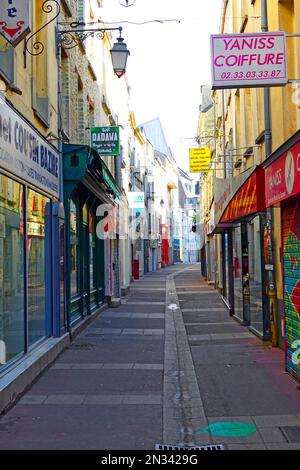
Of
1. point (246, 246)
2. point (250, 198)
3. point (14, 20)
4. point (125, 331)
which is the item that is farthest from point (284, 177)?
point (125, 331)

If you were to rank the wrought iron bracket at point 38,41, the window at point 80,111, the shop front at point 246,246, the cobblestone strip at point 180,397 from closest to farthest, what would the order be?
the cobblestone strip at point 180,397 → the wrought iron bracket at point 38,41 → the shop front at point 246,246 → the window at point 80,111

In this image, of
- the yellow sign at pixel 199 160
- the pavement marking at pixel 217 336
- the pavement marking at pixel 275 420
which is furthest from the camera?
the yellow sign at pixel 199 160

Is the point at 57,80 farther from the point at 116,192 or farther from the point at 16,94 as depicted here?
the point at 116,192

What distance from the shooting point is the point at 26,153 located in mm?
7926

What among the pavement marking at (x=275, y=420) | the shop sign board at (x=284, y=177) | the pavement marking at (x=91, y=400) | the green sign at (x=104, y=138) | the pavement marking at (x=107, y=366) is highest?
the green sign at (x=104, y=138)

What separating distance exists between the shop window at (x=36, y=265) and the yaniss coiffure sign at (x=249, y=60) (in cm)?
327

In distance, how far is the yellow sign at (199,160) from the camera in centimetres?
2150

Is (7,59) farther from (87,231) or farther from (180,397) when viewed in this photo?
(87,231)

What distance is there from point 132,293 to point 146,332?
1179 cm

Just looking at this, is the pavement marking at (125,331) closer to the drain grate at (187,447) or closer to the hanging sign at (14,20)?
the hanging sign at (14,20)

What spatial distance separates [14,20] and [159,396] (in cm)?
493

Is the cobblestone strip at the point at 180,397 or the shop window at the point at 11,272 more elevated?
the shop window at the point at 11,272

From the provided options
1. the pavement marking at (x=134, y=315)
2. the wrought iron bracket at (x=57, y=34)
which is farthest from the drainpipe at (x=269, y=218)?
the pavement marking at (x=134, y=315)
